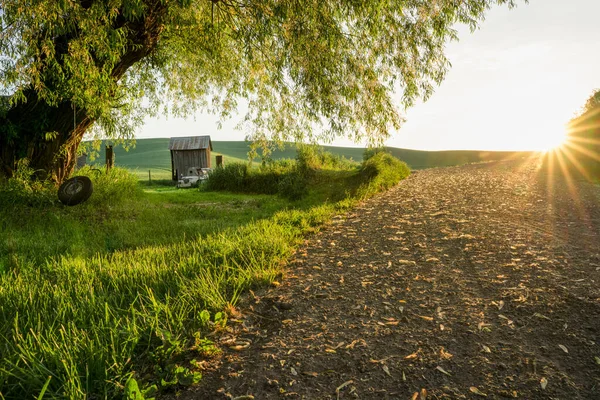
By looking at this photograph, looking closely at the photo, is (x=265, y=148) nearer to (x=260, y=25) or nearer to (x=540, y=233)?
(x=260, y=25)

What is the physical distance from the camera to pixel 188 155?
101 feet

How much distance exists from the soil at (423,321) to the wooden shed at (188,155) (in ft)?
84.7

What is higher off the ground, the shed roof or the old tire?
the shed roof

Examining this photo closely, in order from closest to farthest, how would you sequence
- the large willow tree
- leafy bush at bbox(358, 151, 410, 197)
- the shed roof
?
the large willow tree, leafy bush at bbox(358, 151, 410, 197), the shed roof

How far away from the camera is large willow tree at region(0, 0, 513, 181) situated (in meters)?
7.49

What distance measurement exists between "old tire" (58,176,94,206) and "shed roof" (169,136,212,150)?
21.6 meters

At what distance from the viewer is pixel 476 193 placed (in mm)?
10555

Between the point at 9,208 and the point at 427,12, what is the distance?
9.73m

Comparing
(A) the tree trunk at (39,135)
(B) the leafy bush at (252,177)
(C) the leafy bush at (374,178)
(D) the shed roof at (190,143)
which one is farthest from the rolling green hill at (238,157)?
(A) the tree trunk at (39,135)

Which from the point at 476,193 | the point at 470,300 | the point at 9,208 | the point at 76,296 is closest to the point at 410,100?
the point at 476,193

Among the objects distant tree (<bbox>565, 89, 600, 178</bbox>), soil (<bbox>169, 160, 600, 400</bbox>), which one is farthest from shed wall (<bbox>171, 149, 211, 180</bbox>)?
soil (<bbox>169, 160, 600, 400</bbox>)

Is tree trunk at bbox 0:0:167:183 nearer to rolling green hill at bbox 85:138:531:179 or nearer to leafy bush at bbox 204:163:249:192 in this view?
leafy bush at bbox 204:163:249:192

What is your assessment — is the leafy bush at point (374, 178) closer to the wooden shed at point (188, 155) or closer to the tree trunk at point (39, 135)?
the tree trunk at point (39, 135)

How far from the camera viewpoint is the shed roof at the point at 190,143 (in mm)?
30594
